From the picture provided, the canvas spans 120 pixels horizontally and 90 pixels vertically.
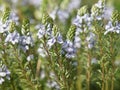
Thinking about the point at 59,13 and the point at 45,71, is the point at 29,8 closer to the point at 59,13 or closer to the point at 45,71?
the point at 59,13

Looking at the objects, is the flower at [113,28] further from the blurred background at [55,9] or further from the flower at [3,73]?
the flower at [3,73]

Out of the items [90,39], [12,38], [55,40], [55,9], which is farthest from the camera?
[55,9]

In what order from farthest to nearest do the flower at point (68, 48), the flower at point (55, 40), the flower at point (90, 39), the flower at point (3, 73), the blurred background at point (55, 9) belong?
the blurred background at point (55, 9) < the flower at point (90, 39) < the flower at point (3, 73) < the flower at point (68, 48) < the flower at point (55, 40)

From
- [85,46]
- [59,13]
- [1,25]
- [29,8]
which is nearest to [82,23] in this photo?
[85,46]

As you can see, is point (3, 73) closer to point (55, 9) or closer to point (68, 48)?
Answer: point (68, 48)

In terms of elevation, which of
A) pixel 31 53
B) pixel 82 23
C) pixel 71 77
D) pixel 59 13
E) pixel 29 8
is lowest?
pixel 71 77

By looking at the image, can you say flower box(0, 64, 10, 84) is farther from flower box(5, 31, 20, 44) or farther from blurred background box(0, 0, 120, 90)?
blurred background box(0, 0, 120, 90)

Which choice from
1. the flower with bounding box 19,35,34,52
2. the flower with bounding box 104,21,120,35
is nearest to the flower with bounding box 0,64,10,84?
the flower with bounding box 19,35,34,52

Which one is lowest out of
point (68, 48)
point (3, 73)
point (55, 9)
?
point (3, 73)

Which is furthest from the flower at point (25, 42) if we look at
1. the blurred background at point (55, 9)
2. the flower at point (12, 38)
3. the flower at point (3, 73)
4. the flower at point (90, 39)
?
the flower at point (90, 39)

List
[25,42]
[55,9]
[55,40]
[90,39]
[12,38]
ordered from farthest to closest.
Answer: [55,9] → [90,39] → [25,42] → [12,38] → [55,40]

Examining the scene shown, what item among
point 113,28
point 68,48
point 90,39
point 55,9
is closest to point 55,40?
point 68,48
